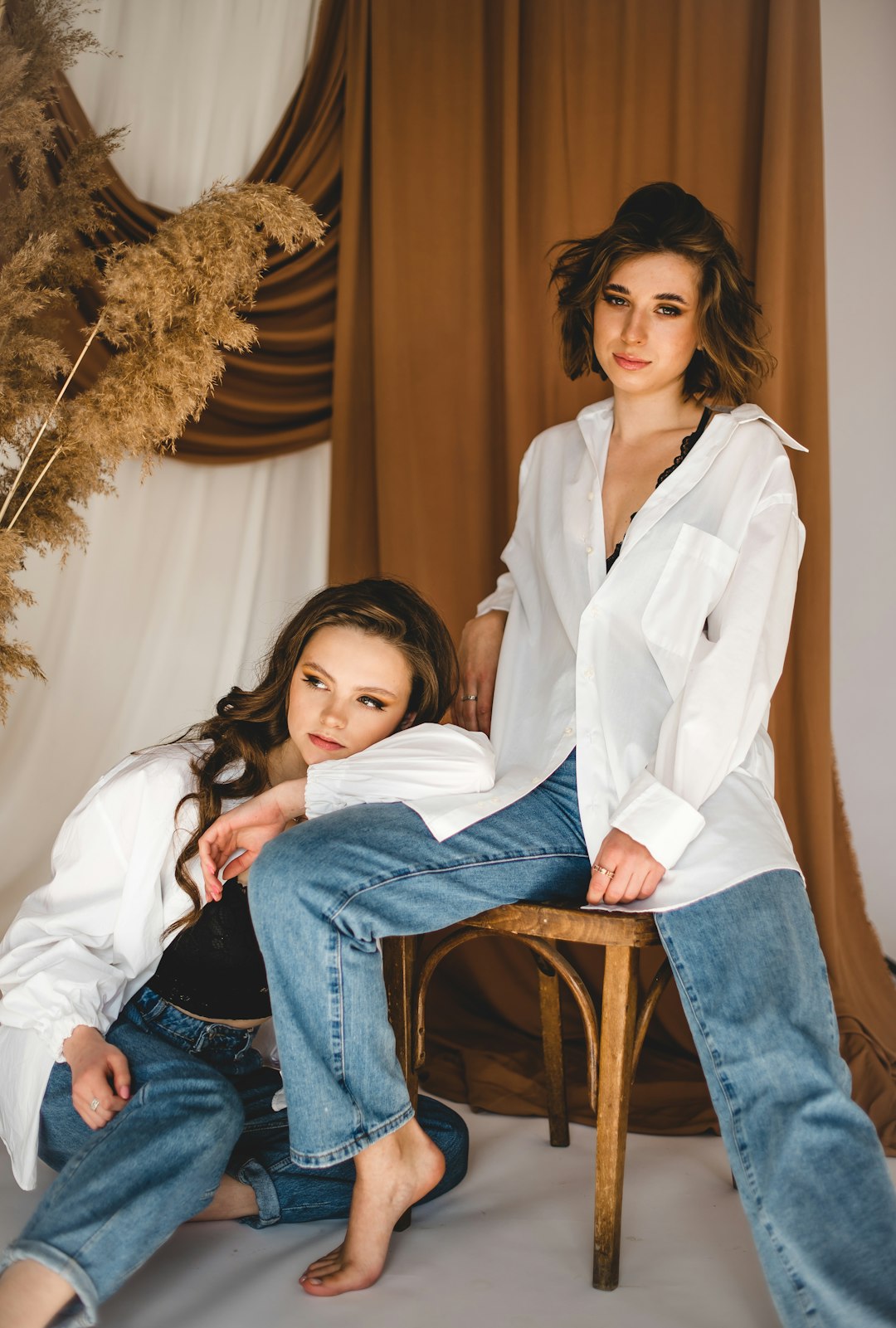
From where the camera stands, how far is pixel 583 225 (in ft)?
9.20

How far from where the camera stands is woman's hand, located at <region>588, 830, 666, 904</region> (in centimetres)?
165

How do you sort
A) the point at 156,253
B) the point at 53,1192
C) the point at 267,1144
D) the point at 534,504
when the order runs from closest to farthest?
the point at 53,1192
the point at 267,1144
the point at 156,253
the point at 534,504

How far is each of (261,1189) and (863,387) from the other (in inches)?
90.7

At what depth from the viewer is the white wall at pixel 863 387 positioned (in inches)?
115

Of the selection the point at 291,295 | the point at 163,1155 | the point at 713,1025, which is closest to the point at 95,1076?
the point at 163,1155

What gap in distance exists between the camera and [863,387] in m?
2.92

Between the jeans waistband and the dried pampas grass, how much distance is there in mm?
632

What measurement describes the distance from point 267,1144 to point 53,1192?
44 centimetres

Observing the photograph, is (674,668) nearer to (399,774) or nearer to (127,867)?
(399,774)

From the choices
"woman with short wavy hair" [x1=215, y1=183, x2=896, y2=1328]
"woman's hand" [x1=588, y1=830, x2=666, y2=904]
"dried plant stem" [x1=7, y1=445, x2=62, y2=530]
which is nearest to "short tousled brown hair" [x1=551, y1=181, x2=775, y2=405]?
"woman with short wavy hair" [x1=215, y1=183, x2=896, y2=1328]

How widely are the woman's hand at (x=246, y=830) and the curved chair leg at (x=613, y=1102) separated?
543 millimetres

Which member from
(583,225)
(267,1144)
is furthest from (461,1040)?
(583,225)

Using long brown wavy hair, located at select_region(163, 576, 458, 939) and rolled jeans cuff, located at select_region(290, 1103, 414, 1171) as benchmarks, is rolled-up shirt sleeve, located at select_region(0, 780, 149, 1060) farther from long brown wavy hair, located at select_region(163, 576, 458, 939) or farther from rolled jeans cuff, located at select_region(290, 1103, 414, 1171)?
rolled jeans cuff, located at select_region(290, 1103, 414, 1171)

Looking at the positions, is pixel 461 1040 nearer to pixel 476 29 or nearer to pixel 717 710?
pixel 717 710
